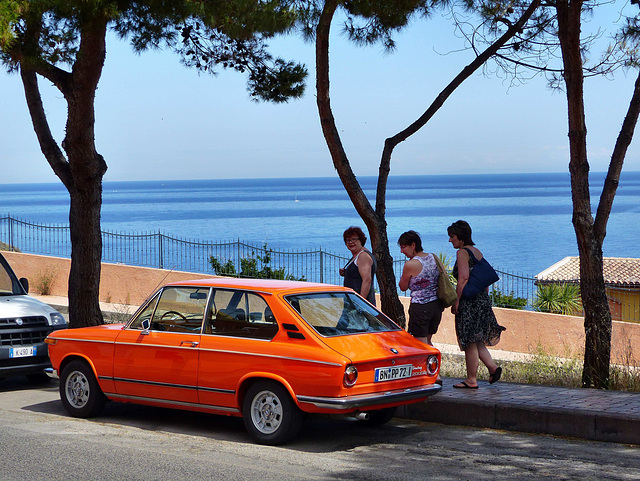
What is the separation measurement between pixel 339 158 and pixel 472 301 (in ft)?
13.3

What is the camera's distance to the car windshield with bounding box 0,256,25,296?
37.2 ft

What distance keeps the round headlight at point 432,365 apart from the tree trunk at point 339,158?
4671 millimetres

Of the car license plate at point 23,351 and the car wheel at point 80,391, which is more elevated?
the car license plate at point 23,351

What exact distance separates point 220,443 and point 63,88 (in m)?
8.53

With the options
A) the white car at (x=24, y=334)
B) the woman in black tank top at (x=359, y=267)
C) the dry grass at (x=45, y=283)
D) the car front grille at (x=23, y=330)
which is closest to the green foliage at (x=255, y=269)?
the dry grass at (x=45, y=283)

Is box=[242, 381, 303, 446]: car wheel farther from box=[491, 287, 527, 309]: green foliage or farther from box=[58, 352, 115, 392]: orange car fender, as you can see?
box=[491, 287, 527, 309]: green foliage

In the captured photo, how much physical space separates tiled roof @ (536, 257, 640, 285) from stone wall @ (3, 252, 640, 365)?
1324cm

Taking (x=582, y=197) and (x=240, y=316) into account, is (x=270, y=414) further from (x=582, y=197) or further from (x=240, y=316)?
(x=582, y=197)

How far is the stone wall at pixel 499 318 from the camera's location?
1936cm

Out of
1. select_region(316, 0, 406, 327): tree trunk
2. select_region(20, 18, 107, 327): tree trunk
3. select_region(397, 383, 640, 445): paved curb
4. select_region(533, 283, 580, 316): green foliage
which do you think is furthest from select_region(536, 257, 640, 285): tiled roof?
select_region(397, 383, 640, 445): paved curb

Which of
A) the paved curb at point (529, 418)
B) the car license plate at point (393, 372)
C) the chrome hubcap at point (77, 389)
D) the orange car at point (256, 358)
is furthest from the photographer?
the chrome hubcap at point (77, 389)

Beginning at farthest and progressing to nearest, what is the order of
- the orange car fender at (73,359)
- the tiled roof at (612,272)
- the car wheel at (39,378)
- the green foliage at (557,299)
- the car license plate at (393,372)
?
the tiled roof at (612,272) < the green foliage at (557,299) < the car wheel at (39,378) < the orange car fender at (73,359) < the car license plate at (393,372)

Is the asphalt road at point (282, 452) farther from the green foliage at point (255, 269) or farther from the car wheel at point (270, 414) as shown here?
the green foliage at point (255, 269)

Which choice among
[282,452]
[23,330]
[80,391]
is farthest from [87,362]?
[282,452]
